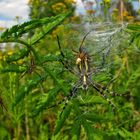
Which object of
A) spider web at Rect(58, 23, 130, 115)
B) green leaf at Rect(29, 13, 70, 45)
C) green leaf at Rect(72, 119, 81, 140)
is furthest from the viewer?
spider web at Rect(58, 23, 130, 115)

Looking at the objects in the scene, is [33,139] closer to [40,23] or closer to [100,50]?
[100,50]

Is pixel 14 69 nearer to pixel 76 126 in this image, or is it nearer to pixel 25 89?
pixel 25 89

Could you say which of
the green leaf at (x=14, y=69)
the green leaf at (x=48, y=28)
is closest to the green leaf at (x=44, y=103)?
the green leaf at (x=14, y=69)

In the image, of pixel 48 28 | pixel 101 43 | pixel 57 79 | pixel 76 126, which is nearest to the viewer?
pixel 48 28

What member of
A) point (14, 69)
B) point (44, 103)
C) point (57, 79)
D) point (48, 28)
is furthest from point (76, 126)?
point (48, 28)

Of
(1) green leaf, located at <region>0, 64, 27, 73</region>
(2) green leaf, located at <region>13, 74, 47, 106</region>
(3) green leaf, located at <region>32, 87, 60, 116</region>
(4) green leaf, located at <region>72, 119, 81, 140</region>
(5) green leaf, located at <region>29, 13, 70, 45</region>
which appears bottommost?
(4) green leaf, located at <region>72, 119, 81, 140</region>

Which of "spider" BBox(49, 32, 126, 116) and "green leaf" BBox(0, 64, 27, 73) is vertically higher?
"green leaf" BBox(0, 64, 27, 73)

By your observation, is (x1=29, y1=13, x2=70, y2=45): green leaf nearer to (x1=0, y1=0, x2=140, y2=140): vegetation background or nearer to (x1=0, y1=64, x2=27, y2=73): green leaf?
(x1=0, y1=0, x2=140, y2=140): vegetation background

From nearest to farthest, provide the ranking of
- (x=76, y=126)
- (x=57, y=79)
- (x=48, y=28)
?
(x=48, y=28) → (x=57, y=79) → (x=76, y=126)

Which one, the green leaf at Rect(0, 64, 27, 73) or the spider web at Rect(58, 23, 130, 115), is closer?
the green leaf at Rect(0, 64, 27, 73)

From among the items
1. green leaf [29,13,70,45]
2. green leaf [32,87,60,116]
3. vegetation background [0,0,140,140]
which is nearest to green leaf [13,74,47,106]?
vegetation background [0,0,140,140]

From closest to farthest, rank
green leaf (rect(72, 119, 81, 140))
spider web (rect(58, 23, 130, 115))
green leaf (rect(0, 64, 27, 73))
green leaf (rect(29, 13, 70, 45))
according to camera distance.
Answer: green leaf (rect(29, 13, 70, 45)), green leaf (rect(0, 64, 27, 73)), green leaf (rect(72, 119, 81, 140)), spider web (rect(58, 23, 130, 115))

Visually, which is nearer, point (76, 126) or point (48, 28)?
point (48, 28)
